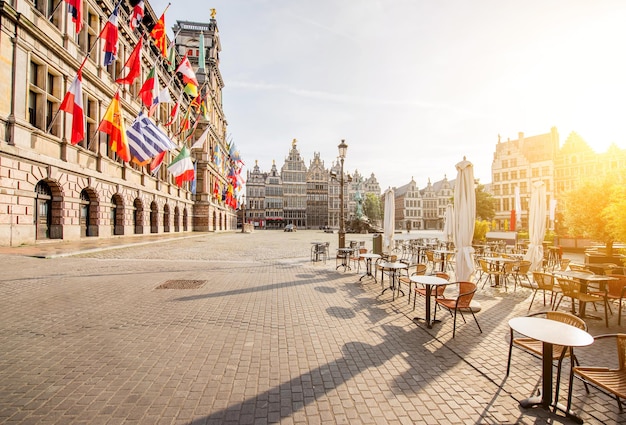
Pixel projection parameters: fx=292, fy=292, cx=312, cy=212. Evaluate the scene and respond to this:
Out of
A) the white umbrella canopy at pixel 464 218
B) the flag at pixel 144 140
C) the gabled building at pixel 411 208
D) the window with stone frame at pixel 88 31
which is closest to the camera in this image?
the white umbrella canopy at pixel 464 218

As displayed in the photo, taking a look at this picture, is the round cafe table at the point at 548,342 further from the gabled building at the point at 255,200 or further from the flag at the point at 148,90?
the gabled building at the point at 255,200

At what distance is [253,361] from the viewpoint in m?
4.18

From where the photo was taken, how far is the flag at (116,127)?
15413 mm

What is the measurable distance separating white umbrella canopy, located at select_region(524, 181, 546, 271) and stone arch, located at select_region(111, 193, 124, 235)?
82.1 feet

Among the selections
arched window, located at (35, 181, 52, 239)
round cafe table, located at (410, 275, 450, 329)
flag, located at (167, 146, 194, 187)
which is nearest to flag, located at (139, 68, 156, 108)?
flag, located at (167, 146, 194, 187)

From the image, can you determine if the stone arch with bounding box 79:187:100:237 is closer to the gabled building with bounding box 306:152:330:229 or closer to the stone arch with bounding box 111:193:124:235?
the stone arch with bounding box 111:193:124:235

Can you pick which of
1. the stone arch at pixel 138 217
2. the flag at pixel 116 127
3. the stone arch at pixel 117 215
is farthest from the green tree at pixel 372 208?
the flag at pixel 116 127

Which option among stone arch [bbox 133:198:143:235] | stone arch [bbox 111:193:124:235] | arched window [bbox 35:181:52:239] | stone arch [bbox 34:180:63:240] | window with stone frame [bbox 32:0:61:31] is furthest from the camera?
stone arch [bbox 133:198:143:235]

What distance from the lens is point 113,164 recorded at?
21.2 meters

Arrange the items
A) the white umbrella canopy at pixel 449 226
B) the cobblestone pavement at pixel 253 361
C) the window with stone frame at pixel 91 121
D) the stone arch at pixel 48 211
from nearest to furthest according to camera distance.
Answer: the cobblestone pavement at pixel 253 361, the white umbrella canopy at pixel 449 226, the stone arch at pixel 48 211, the window with stone frame at pixel 91 121

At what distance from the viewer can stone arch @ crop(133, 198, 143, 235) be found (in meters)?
25.5

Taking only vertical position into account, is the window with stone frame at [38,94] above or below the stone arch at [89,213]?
above

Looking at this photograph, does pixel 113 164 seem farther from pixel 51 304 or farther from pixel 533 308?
pixel 533 308

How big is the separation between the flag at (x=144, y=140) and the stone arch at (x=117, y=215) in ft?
23.9
